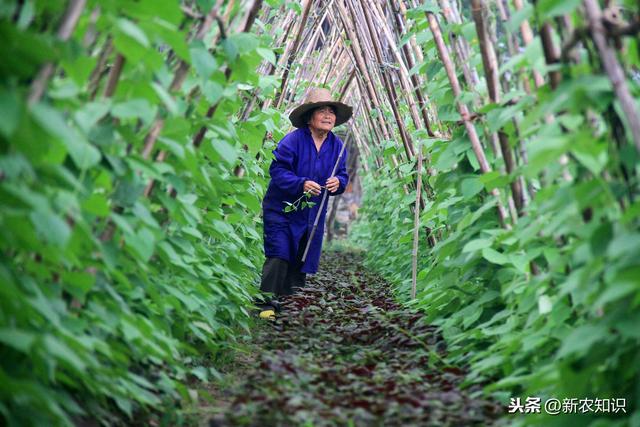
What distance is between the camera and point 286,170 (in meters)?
5.90

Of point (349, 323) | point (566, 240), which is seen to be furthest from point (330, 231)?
point (566, 240)

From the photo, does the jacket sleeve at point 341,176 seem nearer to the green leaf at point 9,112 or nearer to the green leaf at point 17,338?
the green leaf at point 17,338

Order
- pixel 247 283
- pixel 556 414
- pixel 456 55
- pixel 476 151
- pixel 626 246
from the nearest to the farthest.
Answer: pixel 626 246 < pixel 556 414 < pixel 476 151 < pixel 456 55 < pixel 247 283

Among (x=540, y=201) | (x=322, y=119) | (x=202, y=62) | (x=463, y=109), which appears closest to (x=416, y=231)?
(x=322, y=119)

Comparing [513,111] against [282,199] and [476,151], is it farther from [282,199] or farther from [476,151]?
[282,199]

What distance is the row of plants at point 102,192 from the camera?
1872mm

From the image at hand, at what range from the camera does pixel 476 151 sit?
3582 millimetres

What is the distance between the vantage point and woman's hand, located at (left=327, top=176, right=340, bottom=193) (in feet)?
19.6

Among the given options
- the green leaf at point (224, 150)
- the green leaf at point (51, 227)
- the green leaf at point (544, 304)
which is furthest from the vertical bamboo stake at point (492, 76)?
the green leaf at point (51, 227)

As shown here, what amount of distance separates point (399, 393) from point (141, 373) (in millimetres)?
914

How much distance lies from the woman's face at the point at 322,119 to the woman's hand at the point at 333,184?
389 millimetres

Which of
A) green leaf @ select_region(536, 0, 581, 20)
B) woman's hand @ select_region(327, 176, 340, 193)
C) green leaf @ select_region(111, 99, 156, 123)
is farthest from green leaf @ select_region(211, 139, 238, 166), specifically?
woman's hand @ select_region(327, 176, 340, 193)

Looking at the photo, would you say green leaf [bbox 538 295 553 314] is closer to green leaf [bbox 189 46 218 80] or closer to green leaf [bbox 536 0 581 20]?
green leaf [bbox 536 0 581 20]

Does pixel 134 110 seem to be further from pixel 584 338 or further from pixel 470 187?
pixel 470 187
